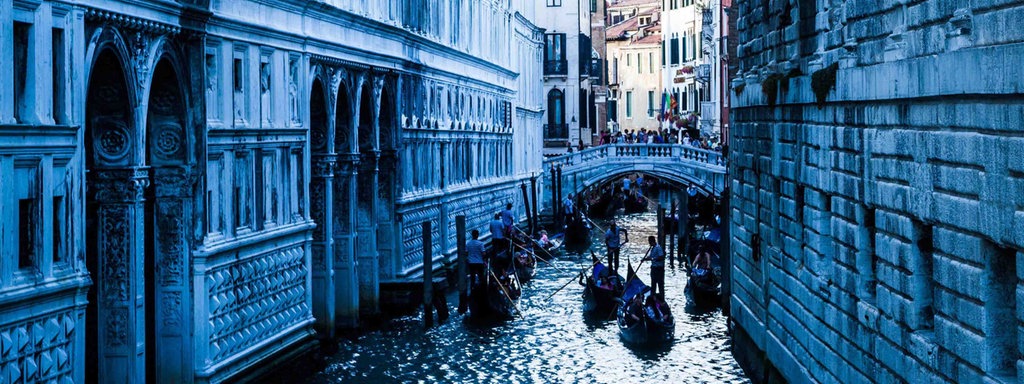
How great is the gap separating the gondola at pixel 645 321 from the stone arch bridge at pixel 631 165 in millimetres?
19723

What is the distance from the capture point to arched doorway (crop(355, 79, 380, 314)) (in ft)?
64.4

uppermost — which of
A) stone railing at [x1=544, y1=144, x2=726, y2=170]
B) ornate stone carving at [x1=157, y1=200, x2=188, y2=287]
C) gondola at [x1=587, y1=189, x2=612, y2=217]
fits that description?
stone railing at [x1=544, y1=144, x2=726, y2=170]

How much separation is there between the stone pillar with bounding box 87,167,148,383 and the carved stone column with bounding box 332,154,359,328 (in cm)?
655

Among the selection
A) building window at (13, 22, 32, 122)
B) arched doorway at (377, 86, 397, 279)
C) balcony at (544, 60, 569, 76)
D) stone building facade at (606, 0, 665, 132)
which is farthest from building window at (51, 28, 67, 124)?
Result: stone building facade at (606, 0, 665, 132)

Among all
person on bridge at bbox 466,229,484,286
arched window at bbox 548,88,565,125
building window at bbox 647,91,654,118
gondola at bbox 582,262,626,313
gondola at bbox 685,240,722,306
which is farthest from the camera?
building window at bbox 647,91,654,118

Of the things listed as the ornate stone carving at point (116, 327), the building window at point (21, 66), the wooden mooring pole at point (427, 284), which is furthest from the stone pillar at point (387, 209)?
the building window at point (21, 66)

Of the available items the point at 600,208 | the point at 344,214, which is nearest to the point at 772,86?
the point at 344,214

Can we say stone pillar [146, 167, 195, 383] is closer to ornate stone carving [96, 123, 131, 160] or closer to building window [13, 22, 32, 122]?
ornate stone carving [96, 123, 131, 160]

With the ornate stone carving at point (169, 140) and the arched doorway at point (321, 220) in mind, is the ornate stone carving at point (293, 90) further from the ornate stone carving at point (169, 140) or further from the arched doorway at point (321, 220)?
the ornate stone carving at point (169, 140)

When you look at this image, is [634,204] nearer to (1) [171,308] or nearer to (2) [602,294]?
(2) [602,294]

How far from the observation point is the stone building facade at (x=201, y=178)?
32.8ft

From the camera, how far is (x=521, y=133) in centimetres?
3684

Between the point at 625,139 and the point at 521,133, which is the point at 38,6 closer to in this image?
the point at 521,133

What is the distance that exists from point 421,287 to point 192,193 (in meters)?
8.09
